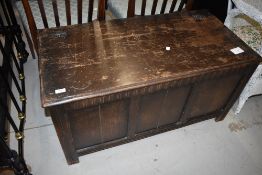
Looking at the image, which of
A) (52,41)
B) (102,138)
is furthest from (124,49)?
(102,138)

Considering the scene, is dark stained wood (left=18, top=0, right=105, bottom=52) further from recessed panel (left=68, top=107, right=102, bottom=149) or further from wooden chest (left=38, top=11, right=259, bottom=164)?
recessed panel (left=68, top=107, right=102, bottom=149)

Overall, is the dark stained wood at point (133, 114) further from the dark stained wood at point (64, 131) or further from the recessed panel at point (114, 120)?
the dark stained wood at point (64, 131)

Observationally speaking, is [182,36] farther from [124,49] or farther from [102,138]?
[102,138]

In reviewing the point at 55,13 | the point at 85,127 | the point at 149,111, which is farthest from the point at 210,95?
the point at 55,13

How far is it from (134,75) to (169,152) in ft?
2.29

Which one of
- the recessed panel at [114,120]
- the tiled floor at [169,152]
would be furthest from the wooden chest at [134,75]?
the tiled floor at [169,152]

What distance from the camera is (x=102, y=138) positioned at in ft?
4.50

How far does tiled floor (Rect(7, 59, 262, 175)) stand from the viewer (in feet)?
4.83

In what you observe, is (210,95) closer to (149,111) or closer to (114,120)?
(149,111)

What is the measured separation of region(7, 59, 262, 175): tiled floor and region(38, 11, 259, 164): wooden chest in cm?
12

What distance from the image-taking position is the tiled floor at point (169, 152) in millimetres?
1471

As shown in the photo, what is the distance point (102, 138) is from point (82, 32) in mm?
638

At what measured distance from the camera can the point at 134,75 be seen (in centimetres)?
115

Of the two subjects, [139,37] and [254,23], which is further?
[254,23]
